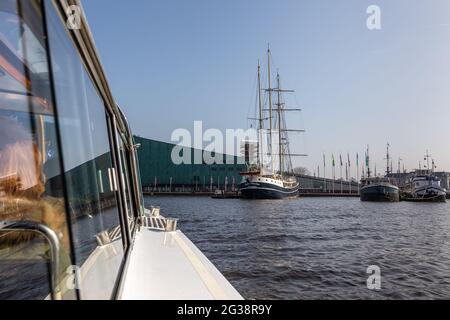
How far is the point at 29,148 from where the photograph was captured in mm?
1896

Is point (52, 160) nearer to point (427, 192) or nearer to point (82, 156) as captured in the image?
point (82, 156)

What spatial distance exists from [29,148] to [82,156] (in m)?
0.38

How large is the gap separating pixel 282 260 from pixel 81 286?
11.6 meters

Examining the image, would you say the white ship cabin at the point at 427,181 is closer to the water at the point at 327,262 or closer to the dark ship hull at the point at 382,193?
the dark ship hull at the point at 382,193

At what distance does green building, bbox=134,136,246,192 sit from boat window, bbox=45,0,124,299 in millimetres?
93933

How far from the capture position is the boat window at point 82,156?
183 cm

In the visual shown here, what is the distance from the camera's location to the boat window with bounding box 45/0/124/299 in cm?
183

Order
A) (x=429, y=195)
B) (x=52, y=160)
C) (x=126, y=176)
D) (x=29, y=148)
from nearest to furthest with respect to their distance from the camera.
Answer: (x=52, y=160) → (x=29, y=148) → (x=126, y=176) → (x=429, y=195)

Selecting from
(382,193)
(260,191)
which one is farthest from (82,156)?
(382,193)

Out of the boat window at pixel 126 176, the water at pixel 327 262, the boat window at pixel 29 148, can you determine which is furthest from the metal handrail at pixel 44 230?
the water at pixel 327 262

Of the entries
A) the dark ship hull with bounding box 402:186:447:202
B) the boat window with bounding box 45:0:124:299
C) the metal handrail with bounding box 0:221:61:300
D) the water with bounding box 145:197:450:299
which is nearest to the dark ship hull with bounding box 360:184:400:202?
the dark ship hull with bounding box 402:186:447:202

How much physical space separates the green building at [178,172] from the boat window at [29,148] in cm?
9457

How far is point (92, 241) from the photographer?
2361mm
